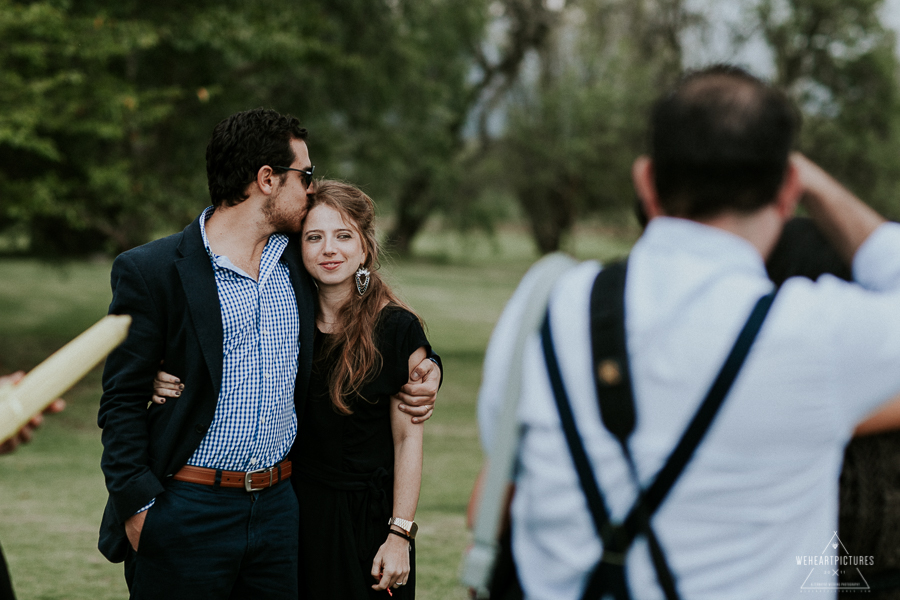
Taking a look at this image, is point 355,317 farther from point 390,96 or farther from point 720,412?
point 390,96

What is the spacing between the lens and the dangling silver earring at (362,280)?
3.12 meters

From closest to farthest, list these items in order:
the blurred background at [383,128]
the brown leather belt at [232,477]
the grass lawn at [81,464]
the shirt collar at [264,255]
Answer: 1. the brown leather belt at [232,477]
2. the shirt collar at [264,255]
3. the grass lawn at [81,464]
4. the blurred background at [383,128]

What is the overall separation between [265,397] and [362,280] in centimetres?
61

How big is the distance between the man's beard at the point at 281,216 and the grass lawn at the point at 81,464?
45 centimetres

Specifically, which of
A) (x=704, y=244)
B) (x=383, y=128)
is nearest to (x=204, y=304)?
(x=704, y=244)

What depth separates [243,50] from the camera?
11234 millimetres

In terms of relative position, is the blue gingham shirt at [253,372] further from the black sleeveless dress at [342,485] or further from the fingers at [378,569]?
the fingers at [378,569]

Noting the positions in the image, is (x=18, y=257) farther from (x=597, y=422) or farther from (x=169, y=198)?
(x=597, y=422)

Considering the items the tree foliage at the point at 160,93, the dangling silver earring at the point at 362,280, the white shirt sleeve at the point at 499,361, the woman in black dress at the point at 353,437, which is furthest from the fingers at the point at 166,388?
the tree foliage at the point at 160,93

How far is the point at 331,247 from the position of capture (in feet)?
10.0

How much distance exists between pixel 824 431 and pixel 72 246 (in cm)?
1381

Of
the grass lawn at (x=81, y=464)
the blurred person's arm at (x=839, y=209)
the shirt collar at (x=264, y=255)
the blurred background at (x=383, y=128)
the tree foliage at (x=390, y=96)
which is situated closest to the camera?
the blurred person's arm at (x=839, y=209)

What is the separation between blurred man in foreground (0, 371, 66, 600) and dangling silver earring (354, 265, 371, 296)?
1.23 meters

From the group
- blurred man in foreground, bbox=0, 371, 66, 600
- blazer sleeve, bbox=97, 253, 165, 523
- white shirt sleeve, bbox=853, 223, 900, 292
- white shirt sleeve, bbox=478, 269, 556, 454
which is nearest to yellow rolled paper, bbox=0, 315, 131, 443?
blurred man in foreground, bbox=0, 371, 66, 600
